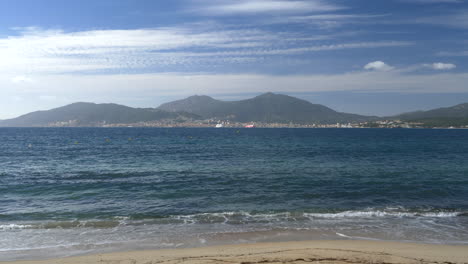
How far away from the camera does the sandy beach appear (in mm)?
10359

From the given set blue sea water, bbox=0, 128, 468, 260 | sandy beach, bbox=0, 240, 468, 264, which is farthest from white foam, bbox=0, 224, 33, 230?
sandy beach, bbox=0, 240, 468, 264

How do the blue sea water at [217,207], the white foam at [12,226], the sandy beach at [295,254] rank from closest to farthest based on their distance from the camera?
the sandy beach at [295,254], the blue sea water at [217,207], the white foam at [12,226]

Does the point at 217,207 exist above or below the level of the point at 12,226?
below

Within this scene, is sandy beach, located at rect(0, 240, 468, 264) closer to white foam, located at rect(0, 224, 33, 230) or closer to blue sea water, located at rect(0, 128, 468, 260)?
blue sea water, located at rect(0, 128, 468, 260)

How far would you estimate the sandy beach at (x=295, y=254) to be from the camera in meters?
10.4

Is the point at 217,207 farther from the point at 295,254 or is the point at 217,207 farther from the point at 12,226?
the point at 12,226

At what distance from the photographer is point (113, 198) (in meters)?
20.3

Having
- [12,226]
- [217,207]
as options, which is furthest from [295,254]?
[12,226]

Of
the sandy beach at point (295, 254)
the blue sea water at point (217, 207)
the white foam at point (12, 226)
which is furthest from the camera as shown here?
the white foam at point (12, 226)

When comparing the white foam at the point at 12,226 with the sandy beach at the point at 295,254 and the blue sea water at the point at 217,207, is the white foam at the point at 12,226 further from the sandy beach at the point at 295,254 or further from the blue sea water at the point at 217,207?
the sandy beach at the point at 295,254

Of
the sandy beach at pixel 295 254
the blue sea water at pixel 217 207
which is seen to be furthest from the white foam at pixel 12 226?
the sandy beach at pixel 295 254

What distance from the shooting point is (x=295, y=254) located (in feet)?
35.3

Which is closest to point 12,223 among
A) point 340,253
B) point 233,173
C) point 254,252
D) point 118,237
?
point 118,237

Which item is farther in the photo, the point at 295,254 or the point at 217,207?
the point at 217,207
